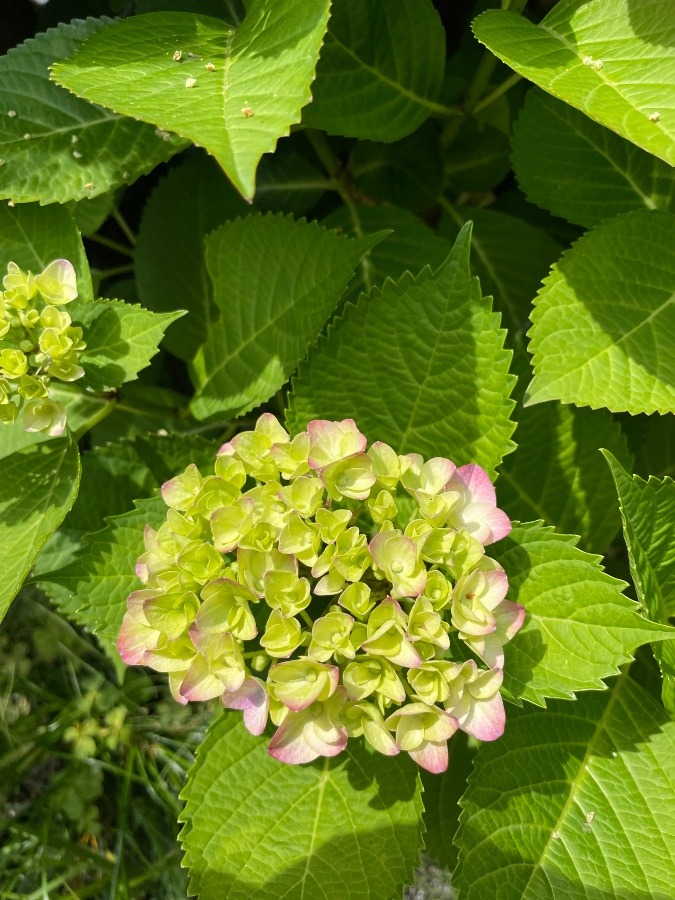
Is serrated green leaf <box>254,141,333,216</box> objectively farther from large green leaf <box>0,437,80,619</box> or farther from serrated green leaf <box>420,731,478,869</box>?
serrated green leaf <box>420,731,478,869</box>

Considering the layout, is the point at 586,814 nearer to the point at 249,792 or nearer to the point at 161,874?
the point at 249,792

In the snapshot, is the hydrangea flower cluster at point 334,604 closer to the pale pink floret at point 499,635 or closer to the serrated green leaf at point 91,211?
the pale pink floret at point 499,635

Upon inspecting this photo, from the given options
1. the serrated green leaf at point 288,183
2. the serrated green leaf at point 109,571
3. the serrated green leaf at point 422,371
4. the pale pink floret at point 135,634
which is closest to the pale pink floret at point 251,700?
the pale pink floret at point 135,634

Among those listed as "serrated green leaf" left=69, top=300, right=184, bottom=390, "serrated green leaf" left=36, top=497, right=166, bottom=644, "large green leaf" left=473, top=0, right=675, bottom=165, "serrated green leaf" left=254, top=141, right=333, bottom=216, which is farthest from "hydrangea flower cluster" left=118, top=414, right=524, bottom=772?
"serrated green leaf" left=254, top=141, right=333, bottom=216

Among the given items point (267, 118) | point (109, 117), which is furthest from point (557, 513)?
point (109, 117)

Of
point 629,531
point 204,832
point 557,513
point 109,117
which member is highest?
point 109,117

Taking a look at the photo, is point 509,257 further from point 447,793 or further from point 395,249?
point 447,793
